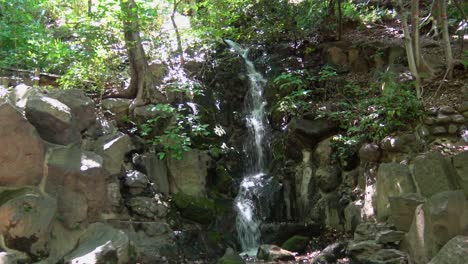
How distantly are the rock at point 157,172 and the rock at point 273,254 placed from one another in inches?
89.5

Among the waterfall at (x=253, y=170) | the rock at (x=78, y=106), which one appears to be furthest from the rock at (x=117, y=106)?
the waterfall at (x=253, y=170)

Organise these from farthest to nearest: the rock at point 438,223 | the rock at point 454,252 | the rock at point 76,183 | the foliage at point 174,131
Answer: the foliage at point 174,131, the rock at point 76,183, the rock at point 438,223, the rock at point 454,252

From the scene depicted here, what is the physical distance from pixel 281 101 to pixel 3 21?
7006mm

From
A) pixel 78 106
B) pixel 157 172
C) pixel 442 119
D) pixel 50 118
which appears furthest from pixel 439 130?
pixel 50 118

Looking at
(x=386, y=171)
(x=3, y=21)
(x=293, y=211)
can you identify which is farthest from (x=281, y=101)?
(x=3, y=21)

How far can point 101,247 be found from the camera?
588 centimetres

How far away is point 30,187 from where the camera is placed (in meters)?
6.07

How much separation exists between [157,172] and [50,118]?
2423 millimetres

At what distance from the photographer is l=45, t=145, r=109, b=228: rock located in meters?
6.29

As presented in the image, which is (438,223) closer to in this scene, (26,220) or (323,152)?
(323,152)

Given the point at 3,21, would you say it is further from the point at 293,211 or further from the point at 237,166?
the point at 293,211

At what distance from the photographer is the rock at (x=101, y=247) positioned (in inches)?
225

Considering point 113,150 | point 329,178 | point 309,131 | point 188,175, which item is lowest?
point 329,178

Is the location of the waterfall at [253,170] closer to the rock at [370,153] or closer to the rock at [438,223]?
the rock at [370,153]
